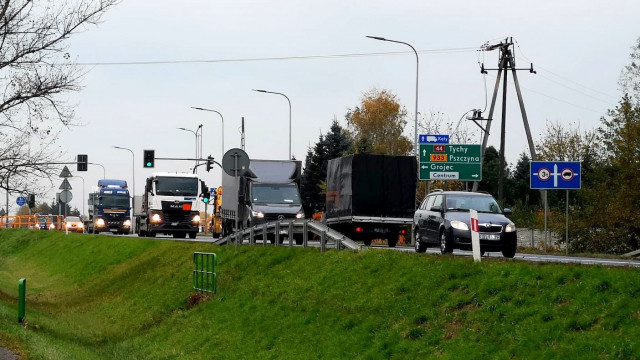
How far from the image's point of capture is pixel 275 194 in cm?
4031

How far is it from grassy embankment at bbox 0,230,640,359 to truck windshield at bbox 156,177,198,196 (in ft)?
46.9

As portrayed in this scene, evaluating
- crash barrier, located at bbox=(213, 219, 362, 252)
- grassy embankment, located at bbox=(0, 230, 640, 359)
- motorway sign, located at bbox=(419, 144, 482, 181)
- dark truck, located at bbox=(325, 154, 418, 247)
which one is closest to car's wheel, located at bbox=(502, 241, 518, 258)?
crash barrier, located at bbox=(213, 219, 362, 252)

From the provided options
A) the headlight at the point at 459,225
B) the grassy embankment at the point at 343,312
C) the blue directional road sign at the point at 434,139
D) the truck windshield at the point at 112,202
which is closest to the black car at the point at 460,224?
the headlight at the point at 459,225

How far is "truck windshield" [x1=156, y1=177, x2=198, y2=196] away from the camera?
53.2 m

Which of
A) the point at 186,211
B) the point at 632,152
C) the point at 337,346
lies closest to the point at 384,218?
the point at 632,152

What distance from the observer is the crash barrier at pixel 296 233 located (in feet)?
80.9

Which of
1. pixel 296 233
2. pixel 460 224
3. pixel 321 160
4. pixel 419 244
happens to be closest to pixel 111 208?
pixel 321 160

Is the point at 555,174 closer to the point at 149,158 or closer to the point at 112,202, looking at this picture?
the point at 149,158

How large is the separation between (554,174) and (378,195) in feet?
19.9

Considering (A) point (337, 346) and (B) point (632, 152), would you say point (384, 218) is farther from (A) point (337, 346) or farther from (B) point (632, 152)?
(A) point (337, 346)

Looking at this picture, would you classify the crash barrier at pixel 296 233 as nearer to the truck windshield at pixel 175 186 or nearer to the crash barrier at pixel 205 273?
the crash barrier at pixel 205 273

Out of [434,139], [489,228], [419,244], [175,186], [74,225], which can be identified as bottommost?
[74,225]

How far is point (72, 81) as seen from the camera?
31.5 metres

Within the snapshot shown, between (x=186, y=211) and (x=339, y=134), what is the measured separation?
35.3m
